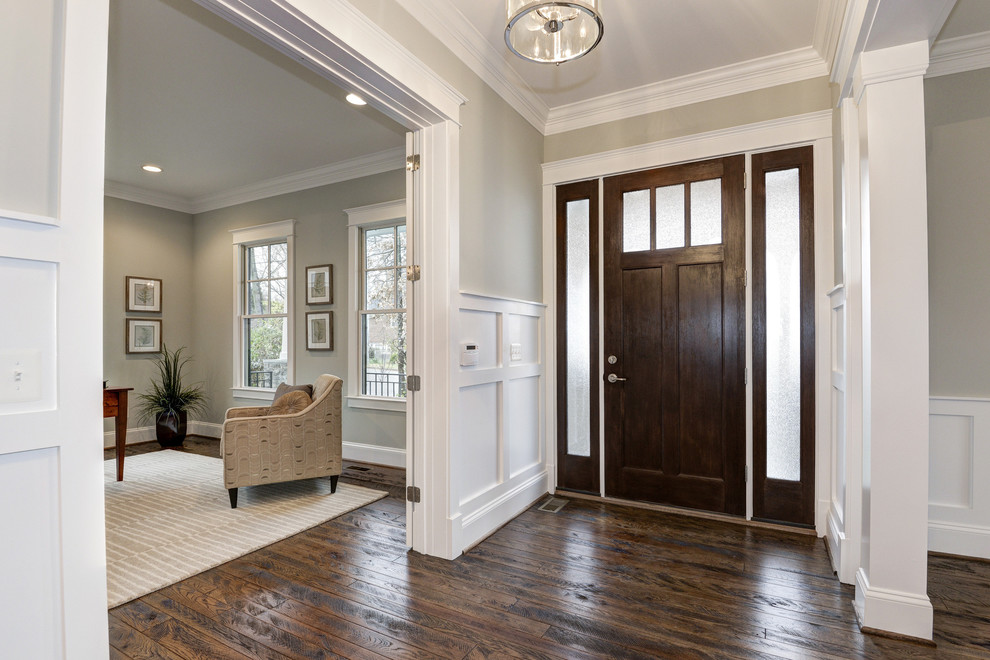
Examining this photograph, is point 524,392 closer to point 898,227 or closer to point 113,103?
point 898,227

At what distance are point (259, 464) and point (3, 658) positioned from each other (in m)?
2.51

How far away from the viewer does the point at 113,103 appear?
3.78m

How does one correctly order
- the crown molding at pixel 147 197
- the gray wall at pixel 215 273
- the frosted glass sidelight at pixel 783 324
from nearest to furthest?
the frosted glass sidelight at pixel 783 324 < the gray wall at pixel 215 273 < the crown molding at pixel 147 197

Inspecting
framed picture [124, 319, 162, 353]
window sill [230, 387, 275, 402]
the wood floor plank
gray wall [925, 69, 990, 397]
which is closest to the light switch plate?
the wood floor plank

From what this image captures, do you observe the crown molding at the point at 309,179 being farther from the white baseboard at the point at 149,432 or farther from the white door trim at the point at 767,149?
the white baseboard at the point at 149,432

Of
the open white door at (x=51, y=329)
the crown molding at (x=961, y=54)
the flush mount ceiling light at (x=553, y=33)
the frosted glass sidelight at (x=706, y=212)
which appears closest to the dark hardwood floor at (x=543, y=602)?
the open white door at (x=51, y=329)

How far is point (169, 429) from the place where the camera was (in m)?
5.67

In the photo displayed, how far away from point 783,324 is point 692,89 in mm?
1659

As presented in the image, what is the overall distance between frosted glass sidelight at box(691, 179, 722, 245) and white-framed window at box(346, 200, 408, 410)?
2.65m

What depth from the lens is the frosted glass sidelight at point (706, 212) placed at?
336 centimetres

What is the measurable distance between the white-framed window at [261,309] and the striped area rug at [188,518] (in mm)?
1387

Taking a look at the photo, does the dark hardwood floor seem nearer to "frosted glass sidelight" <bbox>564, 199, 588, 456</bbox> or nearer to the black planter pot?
"frosted glass sidelight" <bbox>564, 199, 588, 456</bbox>

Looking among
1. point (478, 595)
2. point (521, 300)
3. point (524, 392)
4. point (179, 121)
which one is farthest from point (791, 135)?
point (179, 121)

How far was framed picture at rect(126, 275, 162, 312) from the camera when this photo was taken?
5.83 m
